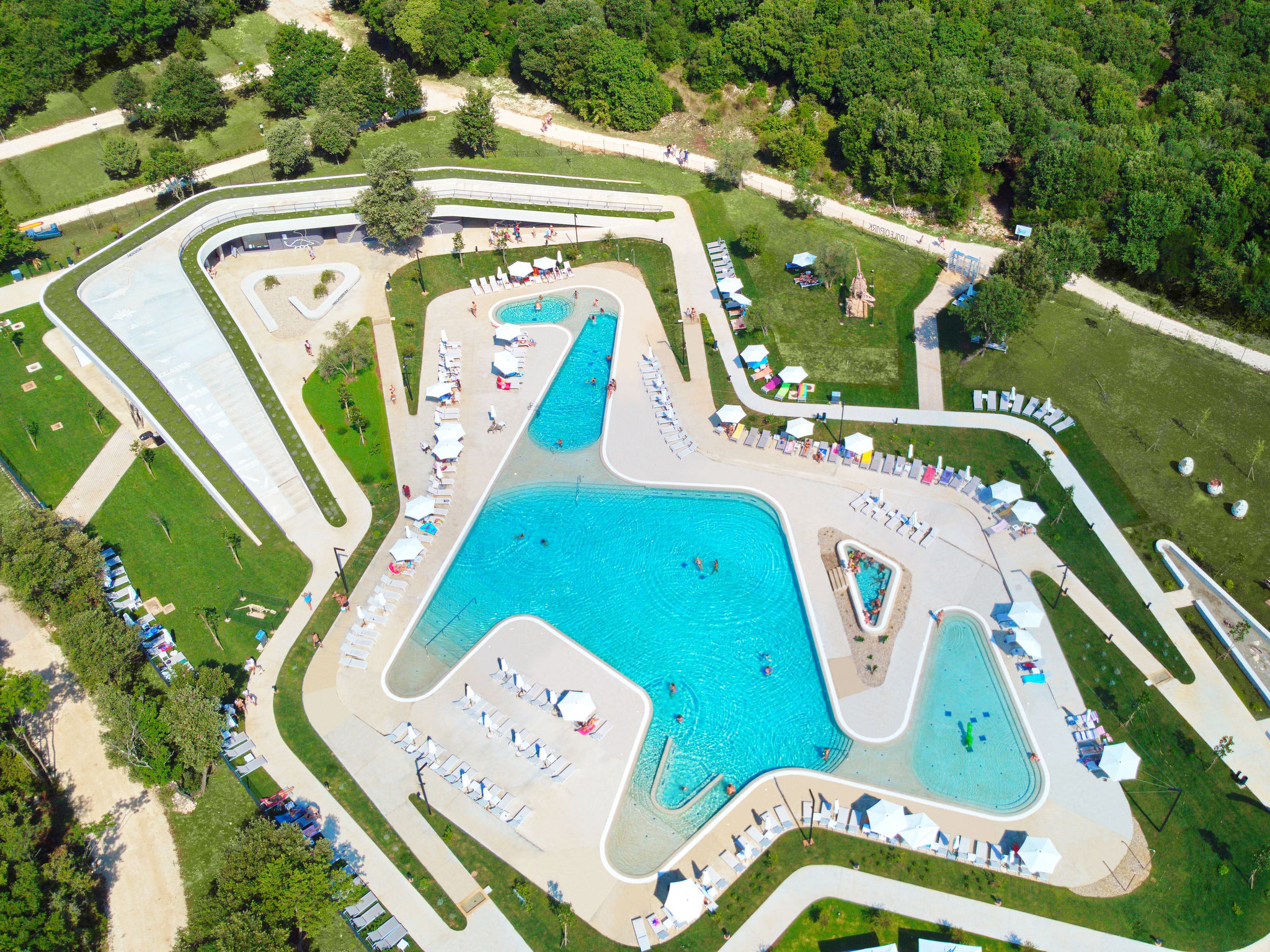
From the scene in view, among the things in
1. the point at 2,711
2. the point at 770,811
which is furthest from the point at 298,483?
the point at 770,811

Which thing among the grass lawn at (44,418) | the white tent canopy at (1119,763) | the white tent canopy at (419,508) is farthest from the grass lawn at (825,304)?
the grass lawn at (44,418)

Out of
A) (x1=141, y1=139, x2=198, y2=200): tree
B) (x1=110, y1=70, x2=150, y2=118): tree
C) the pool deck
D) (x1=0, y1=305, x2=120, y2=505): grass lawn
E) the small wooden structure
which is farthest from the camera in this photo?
(x1=110, y1=70, x2=150, y2=118): tree

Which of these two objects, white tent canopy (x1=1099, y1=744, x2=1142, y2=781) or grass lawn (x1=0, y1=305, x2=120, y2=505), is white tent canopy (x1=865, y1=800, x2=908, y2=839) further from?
grass lawn (x1=0, y1=305, x2=120, y2=505)

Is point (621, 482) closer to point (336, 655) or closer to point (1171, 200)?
point (336, 655)

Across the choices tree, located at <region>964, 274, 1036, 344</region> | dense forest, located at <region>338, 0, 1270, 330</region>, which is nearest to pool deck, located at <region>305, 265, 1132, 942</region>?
tree, located at <region>964, 274, 1036, 344</region>

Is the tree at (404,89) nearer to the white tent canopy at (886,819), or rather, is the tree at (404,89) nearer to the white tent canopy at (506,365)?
the white tent canopy at (506,365)

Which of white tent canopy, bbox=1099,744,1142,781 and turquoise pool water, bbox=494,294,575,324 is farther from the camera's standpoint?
turquoise pool water, bbox=494,294,575,324

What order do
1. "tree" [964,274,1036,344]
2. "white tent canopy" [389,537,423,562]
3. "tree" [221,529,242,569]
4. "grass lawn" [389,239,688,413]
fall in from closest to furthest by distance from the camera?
"white tent canopy" [389,537,423,562] < "tree" [221,529,242,569] < "tree" [964,274,1036,344] < "grass lawn" [389,239,688,413]

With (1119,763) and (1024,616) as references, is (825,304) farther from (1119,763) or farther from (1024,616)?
(1119,763)

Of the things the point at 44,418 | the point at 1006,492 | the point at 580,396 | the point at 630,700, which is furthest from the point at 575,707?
the point at 44,418
